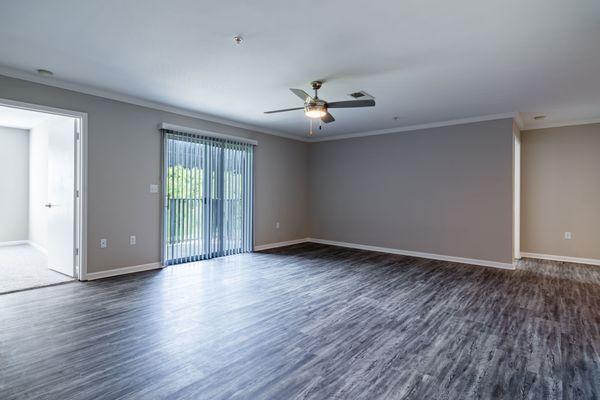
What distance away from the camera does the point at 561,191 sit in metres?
5.73

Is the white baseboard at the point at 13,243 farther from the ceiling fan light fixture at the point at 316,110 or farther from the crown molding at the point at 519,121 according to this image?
the crown molding at the point at 519,121

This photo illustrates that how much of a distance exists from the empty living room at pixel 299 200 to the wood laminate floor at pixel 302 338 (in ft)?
0.08

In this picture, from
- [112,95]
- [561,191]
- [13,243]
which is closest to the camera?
[112,95]

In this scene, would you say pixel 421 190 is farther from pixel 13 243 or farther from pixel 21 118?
pixel 13 243

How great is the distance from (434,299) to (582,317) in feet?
4.52

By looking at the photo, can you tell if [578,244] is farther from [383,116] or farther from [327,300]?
[327,300]

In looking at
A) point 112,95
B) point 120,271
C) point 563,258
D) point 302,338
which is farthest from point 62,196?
point 563,258

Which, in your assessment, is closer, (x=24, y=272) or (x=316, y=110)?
(x=316, y=110)

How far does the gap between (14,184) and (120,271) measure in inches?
176

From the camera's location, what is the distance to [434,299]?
365cm

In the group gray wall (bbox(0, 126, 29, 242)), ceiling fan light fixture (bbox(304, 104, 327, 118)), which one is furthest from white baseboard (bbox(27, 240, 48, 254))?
ceiling fan light fixture (bbox(304, 104, 327, 118))

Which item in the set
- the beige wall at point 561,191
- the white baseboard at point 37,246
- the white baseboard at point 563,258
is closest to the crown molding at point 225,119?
the beige wall at point 561,191

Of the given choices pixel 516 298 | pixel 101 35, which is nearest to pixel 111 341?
pixel 101 35

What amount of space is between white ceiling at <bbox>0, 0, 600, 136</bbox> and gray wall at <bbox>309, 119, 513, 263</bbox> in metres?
1.12
